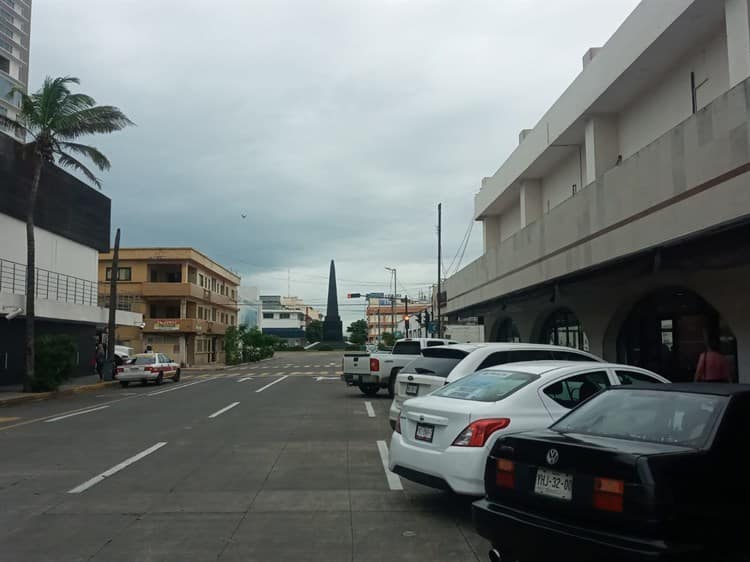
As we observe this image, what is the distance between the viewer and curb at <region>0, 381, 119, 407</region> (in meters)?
21.5

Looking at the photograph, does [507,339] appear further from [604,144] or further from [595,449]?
[595,449]

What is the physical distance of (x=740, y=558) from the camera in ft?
13.4

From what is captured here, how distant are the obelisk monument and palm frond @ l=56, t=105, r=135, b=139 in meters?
69.3

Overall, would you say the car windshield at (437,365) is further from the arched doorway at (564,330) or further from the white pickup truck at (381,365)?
the arched doorway at (564,330)

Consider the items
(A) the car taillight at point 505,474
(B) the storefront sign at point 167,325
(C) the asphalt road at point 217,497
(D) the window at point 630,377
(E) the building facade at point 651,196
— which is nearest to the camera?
(A) the car taillight at point 505,474

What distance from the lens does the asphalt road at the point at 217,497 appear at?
5.97 m

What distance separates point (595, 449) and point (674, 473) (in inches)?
19.8

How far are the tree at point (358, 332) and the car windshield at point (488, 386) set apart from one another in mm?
113044

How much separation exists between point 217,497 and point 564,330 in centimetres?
1808

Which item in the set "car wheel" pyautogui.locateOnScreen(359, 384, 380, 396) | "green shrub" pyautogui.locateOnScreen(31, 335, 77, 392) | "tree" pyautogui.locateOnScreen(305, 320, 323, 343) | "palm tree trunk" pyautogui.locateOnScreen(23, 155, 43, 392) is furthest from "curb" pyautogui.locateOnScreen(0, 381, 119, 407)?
"tree" pyautogui.locateOnScreen(305, 320, 323, 343)

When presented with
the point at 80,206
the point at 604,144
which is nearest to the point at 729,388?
the point at 604,144

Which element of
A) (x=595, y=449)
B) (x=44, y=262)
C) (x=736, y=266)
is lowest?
(x=595, y=449)

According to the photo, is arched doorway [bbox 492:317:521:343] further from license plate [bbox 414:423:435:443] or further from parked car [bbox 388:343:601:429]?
license plate [bbox 414:423:435:443]

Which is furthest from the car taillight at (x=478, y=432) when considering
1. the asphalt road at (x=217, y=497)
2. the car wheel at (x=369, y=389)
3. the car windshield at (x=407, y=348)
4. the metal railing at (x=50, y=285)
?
the metal railing at (x=50, y=285)
